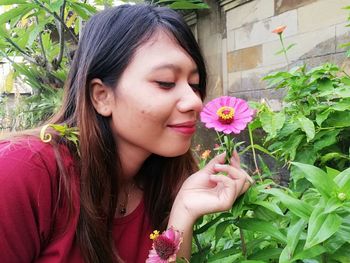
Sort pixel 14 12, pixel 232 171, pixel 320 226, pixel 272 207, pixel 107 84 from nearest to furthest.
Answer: pixel 320 226 → pixel 272 207 → pixel 232 171 → pixel 107 84 → pixel 14 12

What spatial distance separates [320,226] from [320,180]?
0.26ft

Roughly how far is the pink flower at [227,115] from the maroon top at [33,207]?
36 cm

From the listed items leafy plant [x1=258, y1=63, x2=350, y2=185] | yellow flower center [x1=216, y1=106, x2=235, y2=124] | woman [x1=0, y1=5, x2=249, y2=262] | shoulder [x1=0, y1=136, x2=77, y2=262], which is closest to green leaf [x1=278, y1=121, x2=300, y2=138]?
leafy plant [x1=258, y1=63, x2=350, y2=185]

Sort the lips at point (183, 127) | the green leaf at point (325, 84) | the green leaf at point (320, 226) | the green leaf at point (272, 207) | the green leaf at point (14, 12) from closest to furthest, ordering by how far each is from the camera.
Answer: the green leaf at point (320, 226), the green leaf at point (272, 207), the lips at point (183, 127), the green leaf at point (325, 84), the green leaf at point (14, 12)

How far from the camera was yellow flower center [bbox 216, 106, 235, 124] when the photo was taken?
2.23 feet

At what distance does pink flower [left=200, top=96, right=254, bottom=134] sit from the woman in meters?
0.11

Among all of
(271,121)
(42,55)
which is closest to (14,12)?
(42,55)

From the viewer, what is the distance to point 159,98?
0.81 metres

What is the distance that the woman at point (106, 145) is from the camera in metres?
0.79

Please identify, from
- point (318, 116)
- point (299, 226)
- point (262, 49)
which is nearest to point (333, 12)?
point (262, 49)

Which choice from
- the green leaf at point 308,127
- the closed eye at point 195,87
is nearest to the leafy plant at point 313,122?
the green leaf at point 308,127

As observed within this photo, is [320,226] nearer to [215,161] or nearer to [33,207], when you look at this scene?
[215,161]

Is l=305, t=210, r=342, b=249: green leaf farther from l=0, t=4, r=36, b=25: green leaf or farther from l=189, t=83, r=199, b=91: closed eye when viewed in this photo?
l=0, t=4, r=36, b=25: green leaf

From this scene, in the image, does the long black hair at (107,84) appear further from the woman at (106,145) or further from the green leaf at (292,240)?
the green leaf at (292,240)
